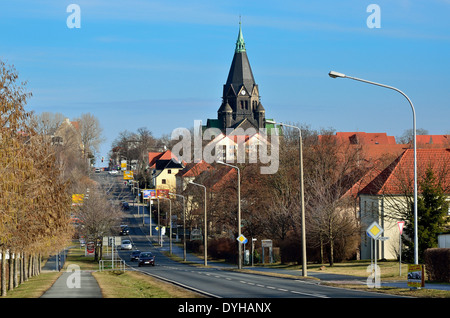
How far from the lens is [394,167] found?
52.8m

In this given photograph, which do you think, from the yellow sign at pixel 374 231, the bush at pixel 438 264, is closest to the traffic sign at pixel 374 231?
the yellow sign at pixel 374 231

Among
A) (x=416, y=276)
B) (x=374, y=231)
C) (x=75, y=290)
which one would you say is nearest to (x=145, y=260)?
(x=75, y=290)

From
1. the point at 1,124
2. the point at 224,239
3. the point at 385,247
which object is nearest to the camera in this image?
the point at 1,124

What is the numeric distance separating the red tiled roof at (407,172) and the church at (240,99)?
130790 millimetres

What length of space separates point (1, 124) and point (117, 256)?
177 ft

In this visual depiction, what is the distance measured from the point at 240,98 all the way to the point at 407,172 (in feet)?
461

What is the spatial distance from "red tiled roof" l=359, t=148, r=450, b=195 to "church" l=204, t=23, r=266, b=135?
131 metres

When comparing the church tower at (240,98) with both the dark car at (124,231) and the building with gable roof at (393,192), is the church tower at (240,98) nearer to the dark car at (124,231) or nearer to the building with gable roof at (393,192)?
the dark car at (124,231)

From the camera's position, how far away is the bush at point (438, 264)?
2814cm

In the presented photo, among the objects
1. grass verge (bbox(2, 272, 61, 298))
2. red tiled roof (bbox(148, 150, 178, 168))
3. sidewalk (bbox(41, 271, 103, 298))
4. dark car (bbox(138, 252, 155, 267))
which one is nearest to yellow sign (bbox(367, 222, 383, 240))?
sidewalk (bbox(41, 271, 103, 298))

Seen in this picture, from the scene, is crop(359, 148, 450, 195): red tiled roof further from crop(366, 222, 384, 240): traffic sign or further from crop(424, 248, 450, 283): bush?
crop(366, 222, 384, 240): traffic sign

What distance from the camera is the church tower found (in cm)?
18662
